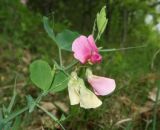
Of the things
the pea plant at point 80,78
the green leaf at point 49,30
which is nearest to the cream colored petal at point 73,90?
the pea plant at point 80,78

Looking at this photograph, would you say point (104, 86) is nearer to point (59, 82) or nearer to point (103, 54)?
point (59, 82)

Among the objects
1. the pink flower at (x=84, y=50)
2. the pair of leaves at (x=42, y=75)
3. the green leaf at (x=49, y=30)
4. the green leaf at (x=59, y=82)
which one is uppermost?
the green leaf at (x=49, y=30)

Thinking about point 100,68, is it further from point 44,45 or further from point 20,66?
point 44,45

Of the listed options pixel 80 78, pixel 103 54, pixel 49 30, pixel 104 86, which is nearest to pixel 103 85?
pixel 104 86

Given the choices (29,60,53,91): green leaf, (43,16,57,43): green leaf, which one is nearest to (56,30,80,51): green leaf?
(43,16,57,43): green leaf

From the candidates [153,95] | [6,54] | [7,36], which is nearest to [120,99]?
[153,95]

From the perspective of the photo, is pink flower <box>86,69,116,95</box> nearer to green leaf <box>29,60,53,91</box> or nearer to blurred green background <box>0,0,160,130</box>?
green leaf <box>29,60,53,91</box>

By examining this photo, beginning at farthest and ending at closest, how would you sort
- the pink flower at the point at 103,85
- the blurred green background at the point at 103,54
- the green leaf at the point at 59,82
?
the blurred green background at the point at 103,54, the green leaf at the point at 59,82, the pink flower at the point at 103,85

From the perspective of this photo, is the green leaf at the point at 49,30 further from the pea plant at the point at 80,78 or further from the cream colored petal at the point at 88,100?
the cream colored petal at the point at 88,100
